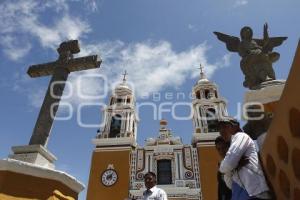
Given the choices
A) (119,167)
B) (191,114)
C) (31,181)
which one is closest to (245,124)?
(31,181)

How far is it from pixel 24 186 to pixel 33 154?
20.5 inches

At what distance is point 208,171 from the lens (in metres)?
15.0

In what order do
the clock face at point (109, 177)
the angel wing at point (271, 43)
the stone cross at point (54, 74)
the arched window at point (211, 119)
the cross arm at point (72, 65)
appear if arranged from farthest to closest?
1. the arched window at point (211, 119)
2. the clock face at point (109, 177)
3. the cross arm at point (72, 65)
4. the stone cross at point (54, 74)
5. the angel wing at point (271, 43)

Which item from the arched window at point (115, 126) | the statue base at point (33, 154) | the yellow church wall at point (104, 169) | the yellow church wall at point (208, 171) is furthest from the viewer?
the arched window at point (115, 126)

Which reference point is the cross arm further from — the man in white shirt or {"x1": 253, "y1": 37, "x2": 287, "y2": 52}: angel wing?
{"x1": 253, "y1": 37, "x2": 287, "y2": 52}: angel wing

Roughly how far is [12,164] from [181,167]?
13205mm

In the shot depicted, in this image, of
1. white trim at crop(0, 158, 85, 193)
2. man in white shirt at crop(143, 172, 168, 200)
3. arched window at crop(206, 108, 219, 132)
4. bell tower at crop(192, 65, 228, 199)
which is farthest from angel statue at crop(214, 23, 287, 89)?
arched window at crop(206, 108, 219, 132)

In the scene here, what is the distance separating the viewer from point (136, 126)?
19453mm

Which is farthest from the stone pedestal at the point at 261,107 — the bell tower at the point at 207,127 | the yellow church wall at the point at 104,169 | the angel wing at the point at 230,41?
the yellow church wall at the point at 104,169

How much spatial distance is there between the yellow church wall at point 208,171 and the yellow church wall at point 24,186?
11987mm

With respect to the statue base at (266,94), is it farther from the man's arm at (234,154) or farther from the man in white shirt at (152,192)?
the man in white shirt at (152,192)

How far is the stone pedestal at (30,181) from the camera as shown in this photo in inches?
126

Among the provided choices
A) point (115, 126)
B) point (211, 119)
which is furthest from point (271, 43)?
point (115, 126)

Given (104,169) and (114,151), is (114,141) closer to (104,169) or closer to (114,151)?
(114,151)
